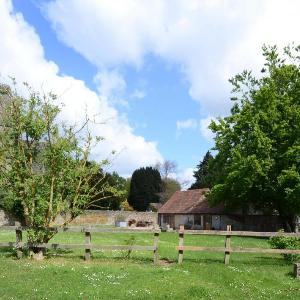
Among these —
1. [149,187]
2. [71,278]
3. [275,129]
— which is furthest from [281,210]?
[149,187]

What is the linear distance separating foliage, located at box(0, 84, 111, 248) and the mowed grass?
167 cm

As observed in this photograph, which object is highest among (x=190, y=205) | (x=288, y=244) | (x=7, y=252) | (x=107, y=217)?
(x=190, y=205)

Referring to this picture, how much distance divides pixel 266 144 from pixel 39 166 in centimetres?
2316

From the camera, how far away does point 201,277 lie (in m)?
14.3

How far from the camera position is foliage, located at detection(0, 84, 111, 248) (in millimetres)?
17844

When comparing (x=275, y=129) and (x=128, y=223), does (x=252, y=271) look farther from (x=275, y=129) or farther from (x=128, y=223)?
(x=128, y=223)

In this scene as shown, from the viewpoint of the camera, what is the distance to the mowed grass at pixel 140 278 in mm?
11758

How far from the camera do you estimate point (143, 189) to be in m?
89.9

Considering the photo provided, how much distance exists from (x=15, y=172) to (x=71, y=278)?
6.19 m

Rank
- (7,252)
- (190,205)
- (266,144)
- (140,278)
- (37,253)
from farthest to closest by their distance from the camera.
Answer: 1. (190,205)
2. (266,144)
3. (7,252)
4. (37,253)
5. (140,278)

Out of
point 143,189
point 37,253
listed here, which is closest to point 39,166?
point 37,253

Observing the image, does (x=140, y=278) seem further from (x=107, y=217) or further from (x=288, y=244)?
(x=107, y=217)

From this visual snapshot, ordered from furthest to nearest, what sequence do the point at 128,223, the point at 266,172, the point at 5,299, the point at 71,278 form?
the point at 128,223 → the point at 266,172 → the point at 71,278 → the point at 5,299

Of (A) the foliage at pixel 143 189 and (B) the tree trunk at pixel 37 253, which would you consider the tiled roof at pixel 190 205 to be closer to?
(A) the foliage at pixel 143 189
